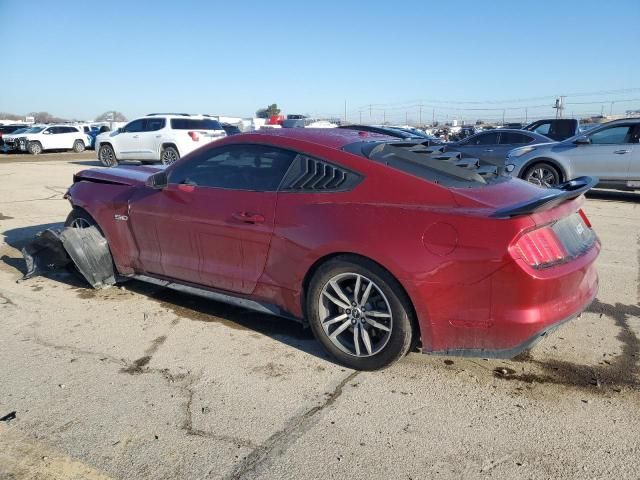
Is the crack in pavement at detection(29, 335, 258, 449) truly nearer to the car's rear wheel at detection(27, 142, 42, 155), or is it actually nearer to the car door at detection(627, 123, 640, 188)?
the car door at detection(627, 123, 640, 188)

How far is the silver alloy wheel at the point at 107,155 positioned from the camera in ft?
62.1

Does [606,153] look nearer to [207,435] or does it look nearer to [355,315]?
[355,315]

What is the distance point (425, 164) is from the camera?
3.53m

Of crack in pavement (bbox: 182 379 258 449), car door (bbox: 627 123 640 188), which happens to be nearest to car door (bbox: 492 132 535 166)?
car door (bbox: 627 123 640 188)

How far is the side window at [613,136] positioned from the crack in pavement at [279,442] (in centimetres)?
997

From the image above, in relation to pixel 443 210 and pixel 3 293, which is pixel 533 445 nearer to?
pixel 443 210

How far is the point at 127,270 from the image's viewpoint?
4906 mm

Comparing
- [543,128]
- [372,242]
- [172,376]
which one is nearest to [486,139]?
[543,128]

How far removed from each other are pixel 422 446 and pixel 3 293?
4323 millimetres

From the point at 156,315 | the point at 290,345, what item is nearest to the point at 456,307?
the point at 290,345

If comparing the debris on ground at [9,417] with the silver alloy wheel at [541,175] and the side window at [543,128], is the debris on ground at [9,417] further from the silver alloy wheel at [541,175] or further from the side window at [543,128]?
the side window at [543,128]

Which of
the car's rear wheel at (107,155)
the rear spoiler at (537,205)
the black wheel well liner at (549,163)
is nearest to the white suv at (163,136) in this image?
the car's rear wheel at (107,155)

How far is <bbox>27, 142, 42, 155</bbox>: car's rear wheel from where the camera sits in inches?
1094

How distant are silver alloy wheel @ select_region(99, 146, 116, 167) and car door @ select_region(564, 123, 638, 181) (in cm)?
1480
